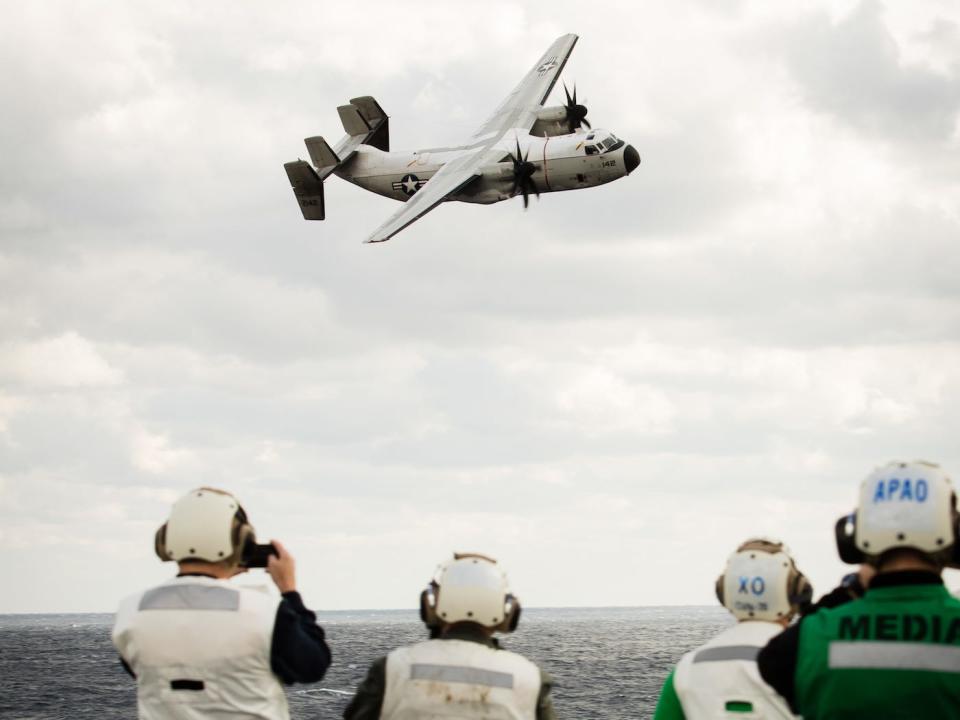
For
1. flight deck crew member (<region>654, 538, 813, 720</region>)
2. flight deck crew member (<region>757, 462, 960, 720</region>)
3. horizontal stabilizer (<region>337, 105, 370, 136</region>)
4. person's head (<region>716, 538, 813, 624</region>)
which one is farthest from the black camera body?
horizontal stabilizer (<region>337, 105, 370, 136</region>)

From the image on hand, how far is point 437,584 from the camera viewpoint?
8.91 meters

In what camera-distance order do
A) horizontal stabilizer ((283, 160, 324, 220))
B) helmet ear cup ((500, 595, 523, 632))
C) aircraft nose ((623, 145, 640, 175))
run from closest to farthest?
helmet ear cup ((500, 595, 523, 632)) → aircraft nose ((623, 145, 640, 175)) → horizontal stabilizer ((283, 160, 324, 220))

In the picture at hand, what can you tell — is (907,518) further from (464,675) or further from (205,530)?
(205,530)

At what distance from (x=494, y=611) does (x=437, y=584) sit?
454 mm

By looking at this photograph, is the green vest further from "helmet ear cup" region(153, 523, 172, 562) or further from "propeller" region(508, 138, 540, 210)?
"propeller" region(508, 138, 540, 210)

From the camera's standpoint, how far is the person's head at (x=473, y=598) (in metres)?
8.71

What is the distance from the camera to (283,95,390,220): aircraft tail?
289 ft

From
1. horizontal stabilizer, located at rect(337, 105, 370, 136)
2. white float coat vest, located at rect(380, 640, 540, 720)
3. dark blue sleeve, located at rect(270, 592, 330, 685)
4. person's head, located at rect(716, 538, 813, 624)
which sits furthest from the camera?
horizontal stabilizer, located at rect(337, 105, 370, 136)

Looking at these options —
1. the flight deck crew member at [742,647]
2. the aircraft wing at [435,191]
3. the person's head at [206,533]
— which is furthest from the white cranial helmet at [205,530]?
the aircraft wing at [435,191]

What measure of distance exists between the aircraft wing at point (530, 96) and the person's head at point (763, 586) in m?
76.9

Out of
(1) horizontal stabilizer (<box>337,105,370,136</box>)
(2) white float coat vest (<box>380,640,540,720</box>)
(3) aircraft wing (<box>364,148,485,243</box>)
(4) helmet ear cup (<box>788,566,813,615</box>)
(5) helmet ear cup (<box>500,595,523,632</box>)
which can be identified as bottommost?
(2) white float coat vest (<box>380,640,540,720</box>)

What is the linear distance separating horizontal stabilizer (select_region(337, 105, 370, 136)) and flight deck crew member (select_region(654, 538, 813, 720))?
292 ft

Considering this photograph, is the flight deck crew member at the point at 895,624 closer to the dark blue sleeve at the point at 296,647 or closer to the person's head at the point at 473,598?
the person's head at the point at 473,598

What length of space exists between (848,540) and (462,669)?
271 cm
